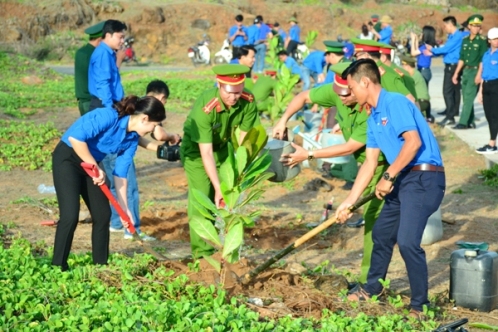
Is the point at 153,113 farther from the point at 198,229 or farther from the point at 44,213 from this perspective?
the point at 44,213

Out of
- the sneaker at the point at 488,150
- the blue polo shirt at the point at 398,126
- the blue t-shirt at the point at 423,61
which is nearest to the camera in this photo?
the blue polo shirt at the point at 398,126

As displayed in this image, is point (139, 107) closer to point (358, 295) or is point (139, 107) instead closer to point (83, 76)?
point (358, 295)

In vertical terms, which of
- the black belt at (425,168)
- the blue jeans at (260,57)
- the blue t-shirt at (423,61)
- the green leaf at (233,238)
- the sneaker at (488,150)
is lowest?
the blue jeans at (260,57)

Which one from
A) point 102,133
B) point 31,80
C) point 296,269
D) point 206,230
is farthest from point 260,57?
point 206,230

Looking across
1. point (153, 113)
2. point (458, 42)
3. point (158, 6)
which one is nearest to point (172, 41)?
point (158, 6)

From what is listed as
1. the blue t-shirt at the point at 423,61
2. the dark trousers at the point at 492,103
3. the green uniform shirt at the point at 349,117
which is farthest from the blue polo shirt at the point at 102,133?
the blue t-shirt at the point at 423,61

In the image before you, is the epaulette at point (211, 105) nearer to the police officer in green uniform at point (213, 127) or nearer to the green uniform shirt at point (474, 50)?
the police officer in green uniform at point (213, 127)

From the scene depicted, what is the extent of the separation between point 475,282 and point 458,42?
32.7ft

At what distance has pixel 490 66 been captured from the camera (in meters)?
12.2

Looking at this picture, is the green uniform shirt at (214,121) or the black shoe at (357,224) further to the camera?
the black shoe at (357,224)

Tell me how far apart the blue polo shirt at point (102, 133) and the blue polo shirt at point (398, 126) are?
190 cm

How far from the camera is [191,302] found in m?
5.41

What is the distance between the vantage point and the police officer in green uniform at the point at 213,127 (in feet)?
22.2

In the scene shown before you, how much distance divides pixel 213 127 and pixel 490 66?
668 cm
